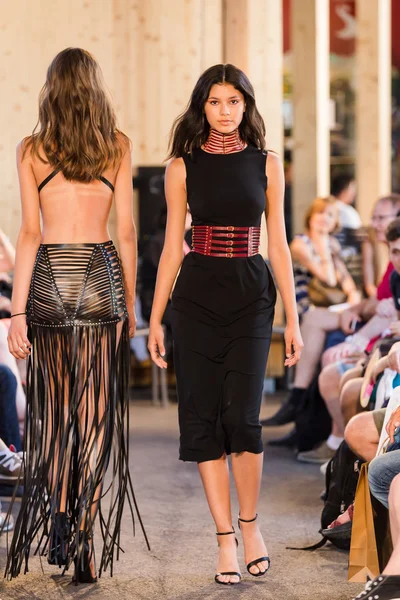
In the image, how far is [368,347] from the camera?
15.6 ft

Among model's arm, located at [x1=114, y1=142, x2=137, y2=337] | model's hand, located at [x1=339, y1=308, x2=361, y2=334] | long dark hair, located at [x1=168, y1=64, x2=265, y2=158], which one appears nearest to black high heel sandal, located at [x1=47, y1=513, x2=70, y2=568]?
model's arm, located at [x1=114, y1=142, x2=137, y2=337]

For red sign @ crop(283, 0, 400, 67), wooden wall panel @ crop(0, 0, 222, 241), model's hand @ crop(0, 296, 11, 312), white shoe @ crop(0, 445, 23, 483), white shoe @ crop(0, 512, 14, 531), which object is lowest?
white shoe @ crop(0, 512, 14, 531)

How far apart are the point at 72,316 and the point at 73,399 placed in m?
0.24

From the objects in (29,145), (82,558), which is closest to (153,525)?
(82,558)

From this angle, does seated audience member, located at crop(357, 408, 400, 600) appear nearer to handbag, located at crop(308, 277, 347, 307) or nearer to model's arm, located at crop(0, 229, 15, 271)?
model's arm, located at crop(0, 229, 15, 271)

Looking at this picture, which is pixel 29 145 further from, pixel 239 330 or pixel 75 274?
pixel 239 330

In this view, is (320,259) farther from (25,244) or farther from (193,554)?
(25,244)

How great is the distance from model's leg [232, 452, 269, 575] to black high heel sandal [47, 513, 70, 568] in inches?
20.5

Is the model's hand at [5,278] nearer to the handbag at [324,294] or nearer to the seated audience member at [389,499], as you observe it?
the handbag at [324,294]

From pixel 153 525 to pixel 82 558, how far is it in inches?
31.6

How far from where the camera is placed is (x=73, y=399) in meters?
3.14

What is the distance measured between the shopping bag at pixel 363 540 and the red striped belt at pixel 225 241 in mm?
728

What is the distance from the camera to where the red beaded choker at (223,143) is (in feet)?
10.6

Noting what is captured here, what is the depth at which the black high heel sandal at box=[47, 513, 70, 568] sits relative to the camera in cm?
315
